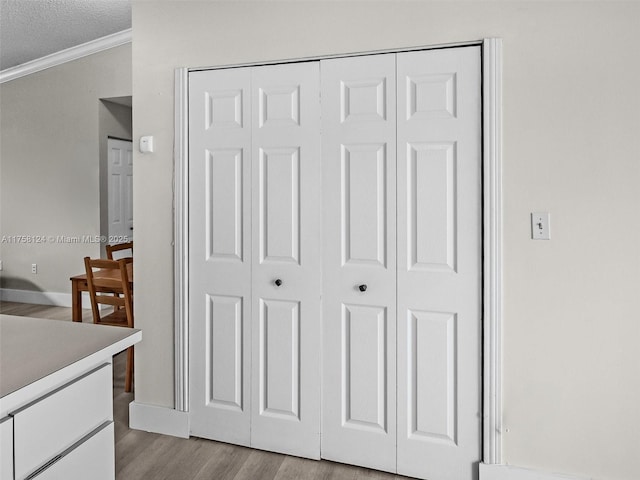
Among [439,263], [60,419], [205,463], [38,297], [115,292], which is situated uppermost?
[439,263]

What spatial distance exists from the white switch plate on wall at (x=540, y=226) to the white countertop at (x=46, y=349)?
167 cm

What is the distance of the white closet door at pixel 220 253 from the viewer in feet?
7.95

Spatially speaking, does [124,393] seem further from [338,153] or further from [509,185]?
[509,185]

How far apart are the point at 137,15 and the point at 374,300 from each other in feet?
6.83

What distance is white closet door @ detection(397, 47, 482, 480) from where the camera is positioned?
6.81 ft

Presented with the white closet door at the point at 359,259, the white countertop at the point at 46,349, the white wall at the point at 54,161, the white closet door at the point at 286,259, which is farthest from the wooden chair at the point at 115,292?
the white wall at the point at 54,161

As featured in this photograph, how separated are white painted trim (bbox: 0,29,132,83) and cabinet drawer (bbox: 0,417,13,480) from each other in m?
4.93

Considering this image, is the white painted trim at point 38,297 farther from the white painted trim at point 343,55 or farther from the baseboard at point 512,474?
the baseboard at point 512,474

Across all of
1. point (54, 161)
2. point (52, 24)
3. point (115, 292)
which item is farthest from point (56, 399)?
point (54, 161)

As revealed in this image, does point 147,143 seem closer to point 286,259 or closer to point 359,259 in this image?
point 286,259

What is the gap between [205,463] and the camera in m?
2.31

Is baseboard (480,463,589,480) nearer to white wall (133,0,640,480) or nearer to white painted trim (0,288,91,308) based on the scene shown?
white wall (133,0,640,480)

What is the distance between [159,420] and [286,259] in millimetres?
1220

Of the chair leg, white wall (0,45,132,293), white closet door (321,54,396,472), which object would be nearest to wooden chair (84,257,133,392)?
the chair leg
